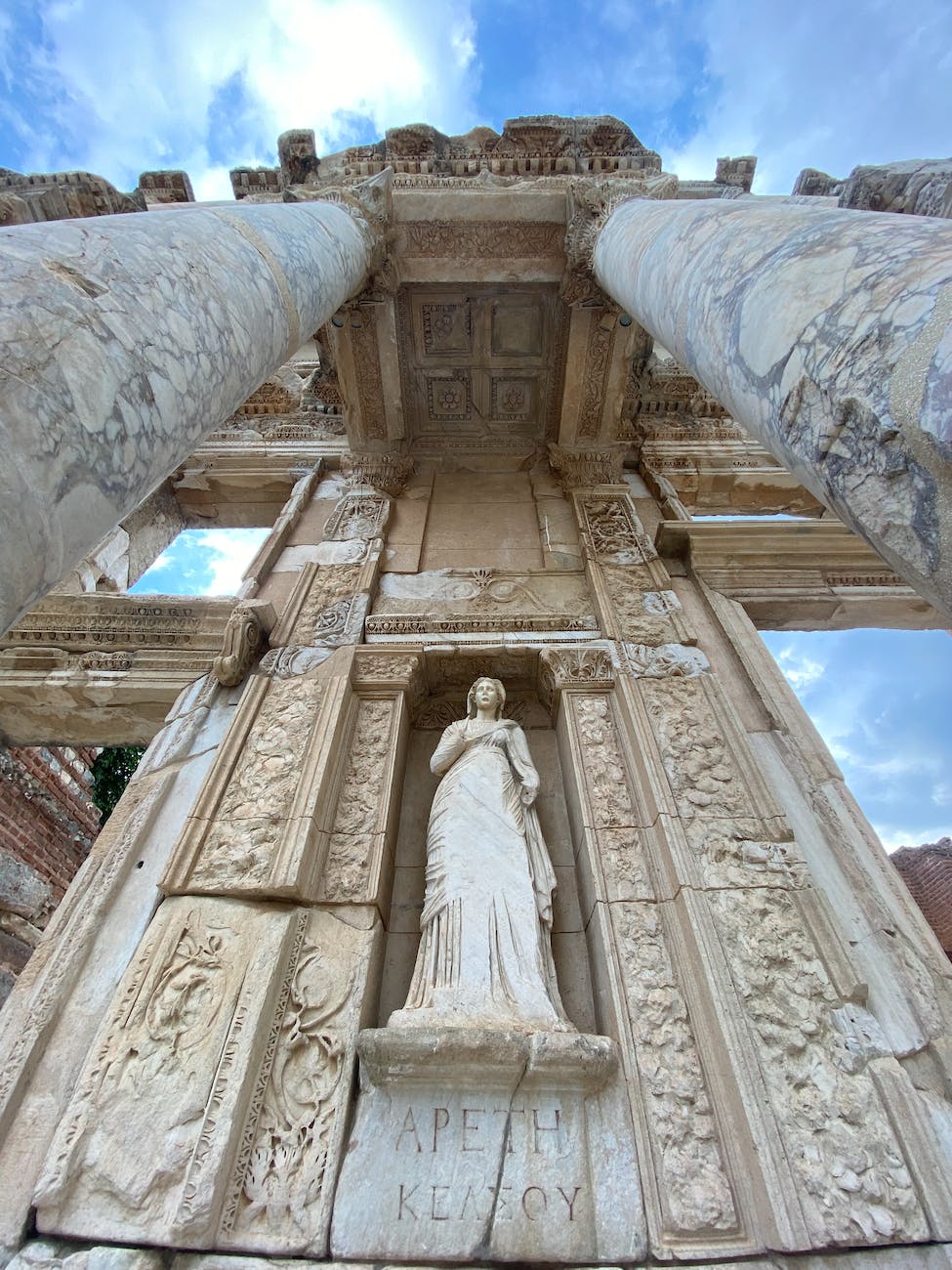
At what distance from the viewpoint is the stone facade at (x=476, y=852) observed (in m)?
2.58

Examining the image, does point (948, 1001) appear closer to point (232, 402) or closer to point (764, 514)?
point (232, 402)

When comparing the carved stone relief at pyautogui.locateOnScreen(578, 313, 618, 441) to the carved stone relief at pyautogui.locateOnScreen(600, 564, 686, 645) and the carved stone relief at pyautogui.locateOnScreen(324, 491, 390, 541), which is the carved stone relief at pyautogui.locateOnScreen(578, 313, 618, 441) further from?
the carved stone relief at pyautogui.locateOnScreen(324, 491, 390, 541)

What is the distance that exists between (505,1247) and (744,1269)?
3.01 ft

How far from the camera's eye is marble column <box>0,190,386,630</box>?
1.83 metres

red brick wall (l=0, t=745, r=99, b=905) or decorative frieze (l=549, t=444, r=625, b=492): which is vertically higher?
decorative frieze (l=549, t=444, r=625, b=492)

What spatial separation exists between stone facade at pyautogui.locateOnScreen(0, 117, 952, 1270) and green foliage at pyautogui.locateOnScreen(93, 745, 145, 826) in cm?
267

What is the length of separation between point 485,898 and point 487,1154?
112 centimetres

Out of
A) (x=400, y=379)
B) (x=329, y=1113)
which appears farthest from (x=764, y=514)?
(x=329, y=1113)

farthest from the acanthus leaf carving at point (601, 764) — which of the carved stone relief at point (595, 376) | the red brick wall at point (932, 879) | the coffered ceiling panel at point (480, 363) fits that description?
the red brick wall at point (932, 879)

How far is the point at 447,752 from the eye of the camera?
4.57 meters

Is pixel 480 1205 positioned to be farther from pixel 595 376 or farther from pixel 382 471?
pixel 595 376

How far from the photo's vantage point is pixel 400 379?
7.80 metres

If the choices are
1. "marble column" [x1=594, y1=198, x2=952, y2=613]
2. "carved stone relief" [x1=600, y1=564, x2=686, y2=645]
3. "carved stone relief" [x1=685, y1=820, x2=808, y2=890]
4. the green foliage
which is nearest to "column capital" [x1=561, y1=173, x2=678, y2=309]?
"carved stone relief" [x1=600, y1=564, x2=686, y2=645]

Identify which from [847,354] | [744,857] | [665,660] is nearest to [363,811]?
[744,857]
